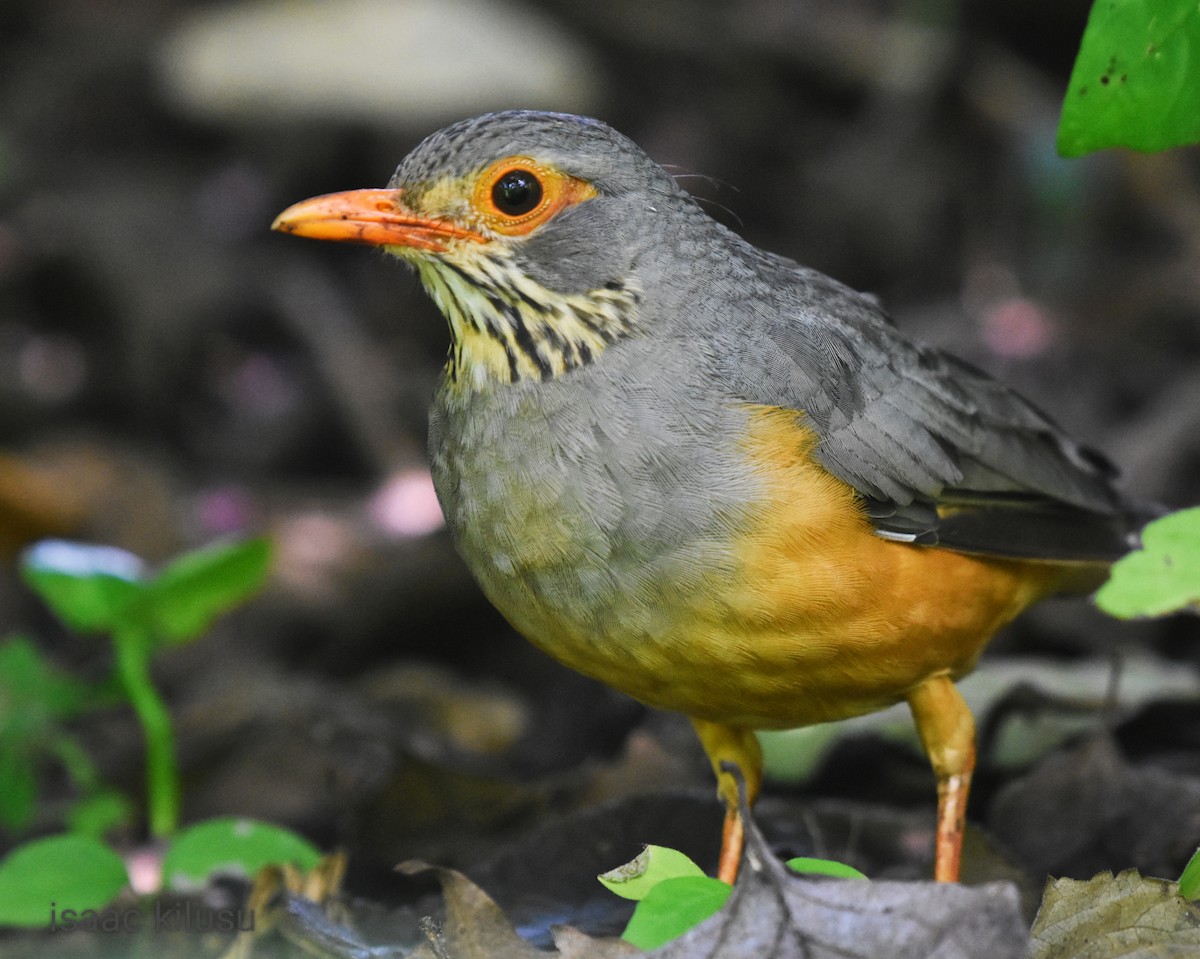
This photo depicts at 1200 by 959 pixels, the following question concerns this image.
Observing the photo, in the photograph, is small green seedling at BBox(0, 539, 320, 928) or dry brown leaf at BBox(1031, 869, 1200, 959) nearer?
dry brown leaf at BBox(1031, 869, 1200, 959)

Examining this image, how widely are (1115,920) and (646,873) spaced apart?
46.5 inches

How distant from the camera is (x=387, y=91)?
33.6 ft

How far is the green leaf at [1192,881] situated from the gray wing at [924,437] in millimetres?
1347

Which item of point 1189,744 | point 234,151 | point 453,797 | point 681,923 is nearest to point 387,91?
point 234,151

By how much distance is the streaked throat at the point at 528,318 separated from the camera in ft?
15.3

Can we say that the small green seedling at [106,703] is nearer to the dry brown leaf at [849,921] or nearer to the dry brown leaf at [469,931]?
the dry brown leaf at [469,931]

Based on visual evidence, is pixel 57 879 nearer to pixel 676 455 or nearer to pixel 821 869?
pixel 676 455

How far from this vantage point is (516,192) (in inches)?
183

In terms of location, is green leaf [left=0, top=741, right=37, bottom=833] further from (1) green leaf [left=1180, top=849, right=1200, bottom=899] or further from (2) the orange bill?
(1) green leaf [left=1180, top=849, right=1200, bottom=899]

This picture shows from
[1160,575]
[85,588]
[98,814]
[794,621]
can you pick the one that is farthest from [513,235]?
[98,814]

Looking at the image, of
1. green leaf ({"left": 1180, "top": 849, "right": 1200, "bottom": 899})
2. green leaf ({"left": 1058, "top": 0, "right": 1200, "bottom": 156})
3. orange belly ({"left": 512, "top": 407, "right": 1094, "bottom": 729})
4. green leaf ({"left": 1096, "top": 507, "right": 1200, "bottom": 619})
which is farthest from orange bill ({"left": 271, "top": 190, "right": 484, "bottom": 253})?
green leaf ({"left": 1180, "top": 849, "right": 1200, "bottom": 899})

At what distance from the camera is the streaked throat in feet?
15.3

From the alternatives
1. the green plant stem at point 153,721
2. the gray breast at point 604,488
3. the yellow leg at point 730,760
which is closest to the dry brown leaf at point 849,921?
the gray breast at point 604,488

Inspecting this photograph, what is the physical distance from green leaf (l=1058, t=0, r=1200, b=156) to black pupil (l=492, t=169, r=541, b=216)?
1519 millimetres
